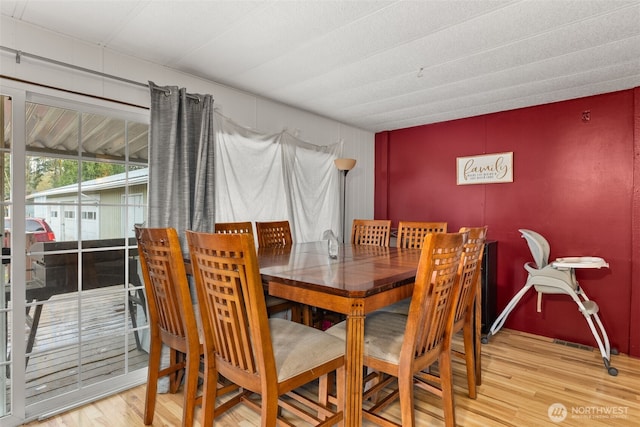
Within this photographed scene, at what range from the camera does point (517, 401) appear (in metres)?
2.19

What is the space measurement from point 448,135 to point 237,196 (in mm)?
2550

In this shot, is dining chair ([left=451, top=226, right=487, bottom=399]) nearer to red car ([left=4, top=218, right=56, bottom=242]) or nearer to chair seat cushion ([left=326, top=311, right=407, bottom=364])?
chair seat cushion ([left=326, top=311, right=407, bottom=364])

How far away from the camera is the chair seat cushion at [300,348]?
1.42 metres

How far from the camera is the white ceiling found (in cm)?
187

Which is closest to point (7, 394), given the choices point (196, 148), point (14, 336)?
point (14, 336)

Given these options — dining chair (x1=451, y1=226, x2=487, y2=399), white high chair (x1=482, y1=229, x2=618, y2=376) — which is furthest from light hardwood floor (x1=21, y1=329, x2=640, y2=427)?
white high chair (x1=482, y1=229, x2=618, y2=376)

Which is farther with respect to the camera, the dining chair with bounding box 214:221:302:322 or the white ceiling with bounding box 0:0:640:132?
the dining chair with bounding box 214:221:302:322

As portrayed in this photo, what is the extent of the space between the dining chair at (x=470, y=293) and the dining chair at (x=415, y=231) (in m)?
0.76

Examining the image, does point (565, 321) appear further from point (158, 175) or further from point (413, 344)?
point (158, 175)

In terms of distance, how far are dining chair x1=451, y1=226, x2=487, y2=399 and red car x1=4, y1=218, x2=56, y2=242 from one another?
2.38 metres

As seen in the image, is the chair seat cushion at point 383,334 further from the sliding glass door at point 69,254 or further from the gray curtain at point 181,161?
the sliding glass door at point 69,254

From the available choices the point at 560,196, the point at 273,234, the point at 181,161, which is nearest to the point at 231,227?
the point at 273,234

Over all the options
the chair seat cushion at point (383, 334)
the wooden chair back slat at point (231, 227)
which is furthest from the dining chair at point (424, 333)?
the wooden chair back slat at point (231, 227)

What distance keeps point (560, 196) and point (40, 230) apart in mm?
4159
